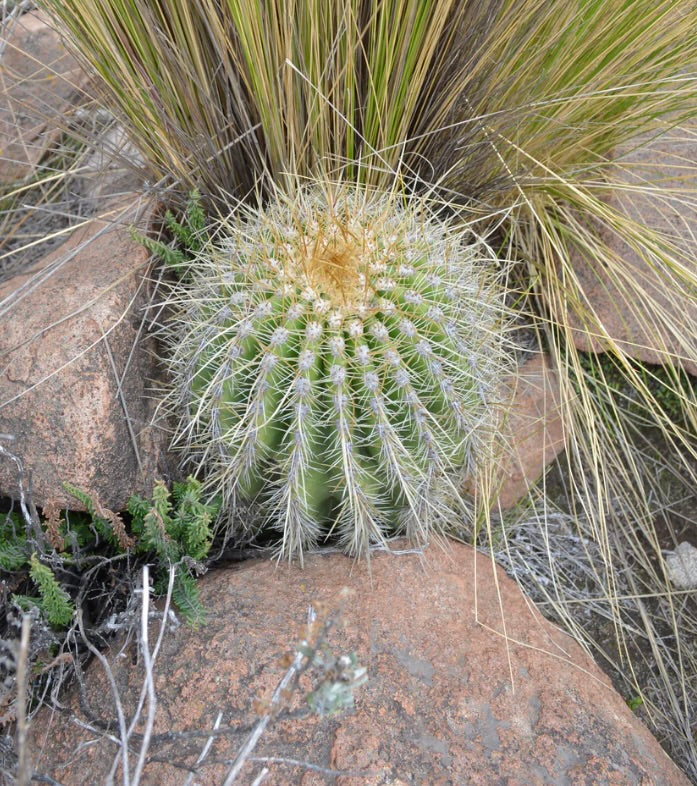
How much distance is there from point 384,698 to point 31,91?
2.45 metres

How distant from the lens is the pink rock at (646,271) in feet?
6.90

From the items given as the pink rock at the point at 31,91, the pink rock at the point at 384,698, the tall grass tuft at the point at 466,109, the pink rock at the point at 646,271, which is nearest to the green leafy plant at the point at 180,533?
the pink rock at the point at 384,698

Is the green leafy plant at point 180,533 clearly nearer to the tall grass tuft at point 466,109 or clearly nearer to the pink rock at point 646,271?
the tall grass tuft at point 466,109

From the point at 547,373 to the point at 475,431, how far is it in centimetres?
63

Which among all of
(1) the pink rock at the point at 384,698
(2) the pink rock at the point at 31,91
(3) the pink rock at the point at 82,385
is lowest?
(1) the pink rock at the point at 384,698

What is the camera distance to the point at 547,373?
2.19 meters

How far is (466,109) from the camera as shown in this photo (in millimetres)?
1971

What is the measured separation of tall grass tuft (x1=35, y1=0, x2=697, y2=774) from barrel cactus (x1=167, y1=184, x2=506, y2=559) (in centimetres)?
25

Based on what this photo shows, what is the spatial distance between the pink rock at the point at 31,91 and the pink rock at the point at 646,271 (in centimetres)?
183

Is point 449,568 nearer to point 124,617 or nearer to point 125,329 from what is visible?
point 124,617

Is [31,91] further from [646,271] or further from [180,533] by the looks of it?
[646,271]

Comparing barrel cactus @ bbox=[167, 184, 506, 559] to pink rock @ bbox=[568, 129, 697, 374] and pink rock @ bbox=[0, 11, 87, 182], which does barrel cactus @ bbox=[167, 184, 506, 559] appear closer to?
pink rock @ bbox=[568, 129, 697, 374]

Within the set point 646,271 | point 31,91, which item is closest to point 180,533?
point 646,271

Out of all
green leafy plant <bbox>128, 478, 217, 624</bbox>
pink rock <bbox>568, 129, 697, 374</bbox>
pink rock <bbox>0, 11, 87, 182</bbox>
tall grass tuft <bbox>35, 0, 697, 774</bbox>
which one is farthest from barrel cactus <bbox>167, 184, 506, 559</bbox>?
pink rock <bbox>0, 11, 87, 182</bbox>
